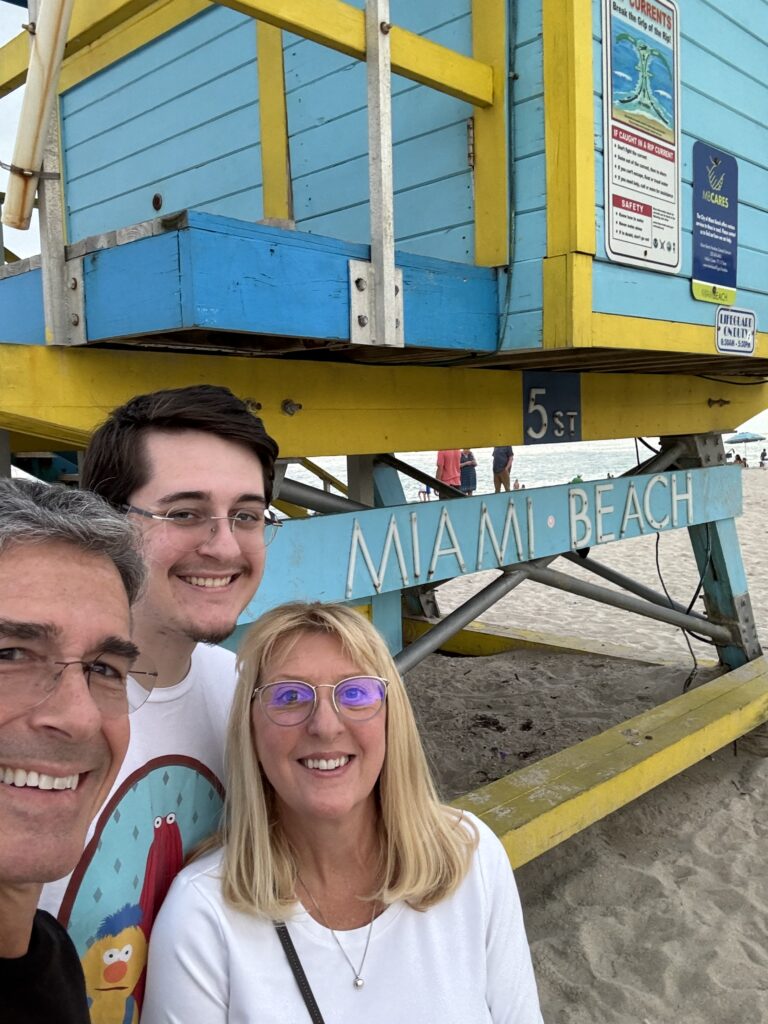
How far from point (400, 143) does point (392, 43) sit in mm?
594

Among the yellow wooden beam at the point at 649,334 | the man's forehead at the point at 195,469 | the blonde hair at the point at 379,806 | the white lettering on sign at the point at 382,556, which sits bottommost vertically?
the blonde hair at the point at 379,806

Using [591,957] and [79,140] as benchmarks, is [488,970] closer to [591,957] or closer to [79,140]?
[591,957]

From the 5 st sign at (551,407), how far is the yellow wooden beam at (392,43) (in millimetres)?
1131

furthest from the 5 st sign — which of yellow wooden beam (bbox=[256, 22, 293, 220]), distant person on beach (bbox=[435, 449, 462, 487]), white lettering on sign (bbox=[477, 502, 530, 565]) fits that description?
distant person on beach (bbox=[435, 449, 462, 487])

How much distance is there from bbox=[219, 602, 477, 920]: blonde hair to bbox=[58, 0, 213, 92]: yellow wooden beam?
2.47 metres

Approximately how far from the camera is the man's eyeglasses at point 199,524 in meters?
1.41

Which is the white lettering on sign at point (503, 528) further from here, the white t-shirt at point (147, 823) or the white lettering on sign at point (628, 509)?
the white t-shirt at point (147, 823)

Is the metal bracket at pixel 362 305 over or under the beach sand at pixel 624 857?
over

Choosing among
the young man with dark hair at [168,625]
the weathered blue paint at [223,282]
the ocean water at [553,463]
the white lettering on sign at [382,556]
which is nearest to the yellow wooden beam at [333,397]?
the weathered blue paint at [223,282]

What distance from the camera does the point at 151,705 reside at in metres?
1.41

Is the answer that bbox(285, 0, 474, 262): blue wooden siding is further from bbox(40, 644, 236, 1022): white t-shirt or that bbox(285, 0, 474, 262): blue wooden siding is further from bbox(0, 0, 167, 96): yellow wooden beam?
bbox(40, 644, 236, 1022): white t-shirt

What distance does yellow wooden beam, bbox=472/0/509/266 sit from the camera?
7.52ft

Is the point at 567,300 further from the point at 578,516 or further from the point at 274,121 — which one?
the point at 274,121

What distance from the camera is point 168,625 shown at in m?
1.39
